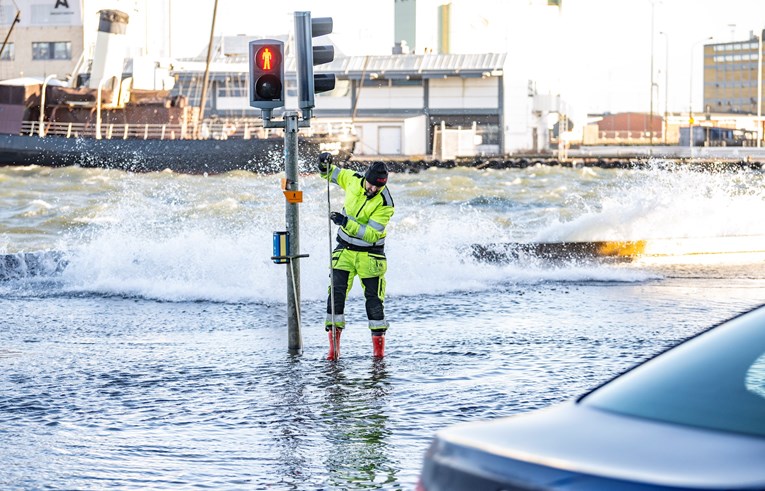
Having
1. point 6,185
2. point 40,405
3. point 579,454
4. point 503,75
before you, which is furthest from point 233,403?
point 503,75

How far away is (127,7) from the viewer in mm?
74375

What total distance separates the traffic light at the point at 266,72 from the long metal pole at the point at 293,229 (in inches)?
8.8

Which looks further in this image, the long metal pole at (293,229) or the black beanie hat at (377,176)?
the long metal pole at (293,229)

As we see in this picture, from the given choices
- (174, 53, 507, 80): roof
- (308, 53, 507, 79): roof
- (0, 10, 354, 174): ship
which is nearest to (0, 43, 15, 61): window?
(174, 53, 507, 80): roof

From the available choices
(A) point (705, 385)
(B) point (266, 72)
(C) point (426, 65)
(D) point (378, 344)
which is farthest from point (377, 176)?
(C) point (426, 65)

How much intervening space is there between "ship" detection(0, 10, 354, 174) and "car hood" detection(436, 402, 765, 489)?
52446 mm

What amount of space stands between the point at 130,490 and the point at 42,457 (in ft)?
3.17

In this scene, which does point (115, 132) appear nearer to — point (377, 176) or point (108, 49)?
point (108, 49)

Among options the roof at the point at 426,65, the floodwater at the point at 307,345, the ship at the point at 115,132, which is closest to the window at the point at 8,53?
the ship at the point at 115,132

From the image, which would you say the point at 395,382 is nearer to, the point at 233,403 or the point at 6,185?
the point at 233,403

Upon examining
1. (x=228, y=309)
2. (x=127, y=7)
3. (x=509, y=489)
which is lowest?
(x=228, y=309)

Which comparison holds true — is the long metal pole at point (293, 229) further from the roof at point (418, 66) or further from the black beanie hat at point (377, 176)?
the roof at point (418, 66)

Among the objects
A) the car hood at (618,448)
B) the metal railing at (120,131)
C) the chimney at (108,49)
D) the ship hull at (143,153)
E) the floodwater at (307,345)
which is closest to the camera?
the car hood at (618,448)

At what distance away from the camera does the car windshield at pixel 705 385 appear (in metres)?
3.29
